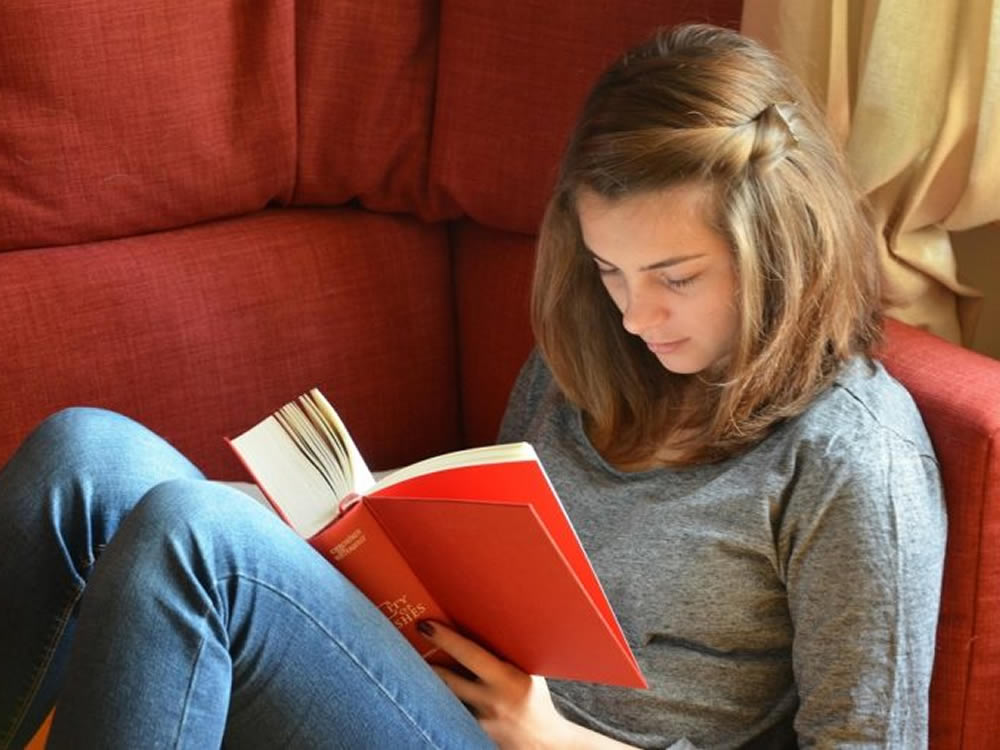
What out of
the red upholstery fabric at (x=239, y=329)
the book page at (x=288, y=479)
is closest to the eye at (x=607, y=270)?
the book page at (x=288, y=479)

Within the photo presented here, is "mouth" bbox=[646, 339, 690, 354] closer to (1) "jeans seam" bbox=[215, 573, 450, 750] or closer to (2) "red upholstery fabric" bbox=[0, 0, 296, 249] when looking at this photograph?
(1) "jeans seam" bbox=[215, 573, 450, 750]

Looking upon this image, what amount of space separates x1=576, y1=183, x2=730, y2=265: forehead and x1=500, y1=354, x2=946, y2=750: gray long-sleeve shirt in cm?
17

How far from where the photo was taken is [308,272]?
5.66 feet

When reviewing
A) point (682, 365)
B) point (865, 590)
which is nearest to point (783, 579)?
point (865, 590)

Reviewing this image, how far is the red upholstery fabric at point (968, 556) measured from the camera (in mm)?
1151

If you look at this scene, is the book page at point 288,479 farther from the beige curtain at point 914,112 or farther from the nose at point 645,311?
the beige curtain at point 914,112

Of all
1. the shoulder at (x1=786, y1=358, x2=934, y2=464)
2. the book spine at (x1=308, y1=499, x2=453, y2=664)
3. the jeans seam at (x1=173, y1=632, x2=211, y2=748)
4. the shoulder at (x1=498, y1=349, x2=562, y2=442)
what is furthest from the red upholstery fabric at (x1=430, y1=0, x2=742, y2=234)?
the jeans seam at (x1=173, y1=632, x2=211, y2=748)

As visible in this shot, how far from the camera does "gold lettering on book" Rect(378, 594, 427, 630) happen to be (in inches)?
45.6

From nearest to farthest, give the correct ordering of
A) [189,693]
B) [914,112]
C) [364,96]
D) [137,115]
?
[189,693]
[914,112]
[137,115]
[364,96]

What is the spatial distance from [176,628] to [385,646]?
0.52 ft

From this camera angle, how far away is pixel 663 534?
123cm

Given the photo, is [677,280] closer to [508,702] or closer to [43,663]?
[508,702]

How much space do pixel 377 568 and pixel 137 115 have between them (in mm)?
727

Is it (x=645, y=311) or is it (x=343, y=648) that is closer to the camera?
(x=343, y=648)
